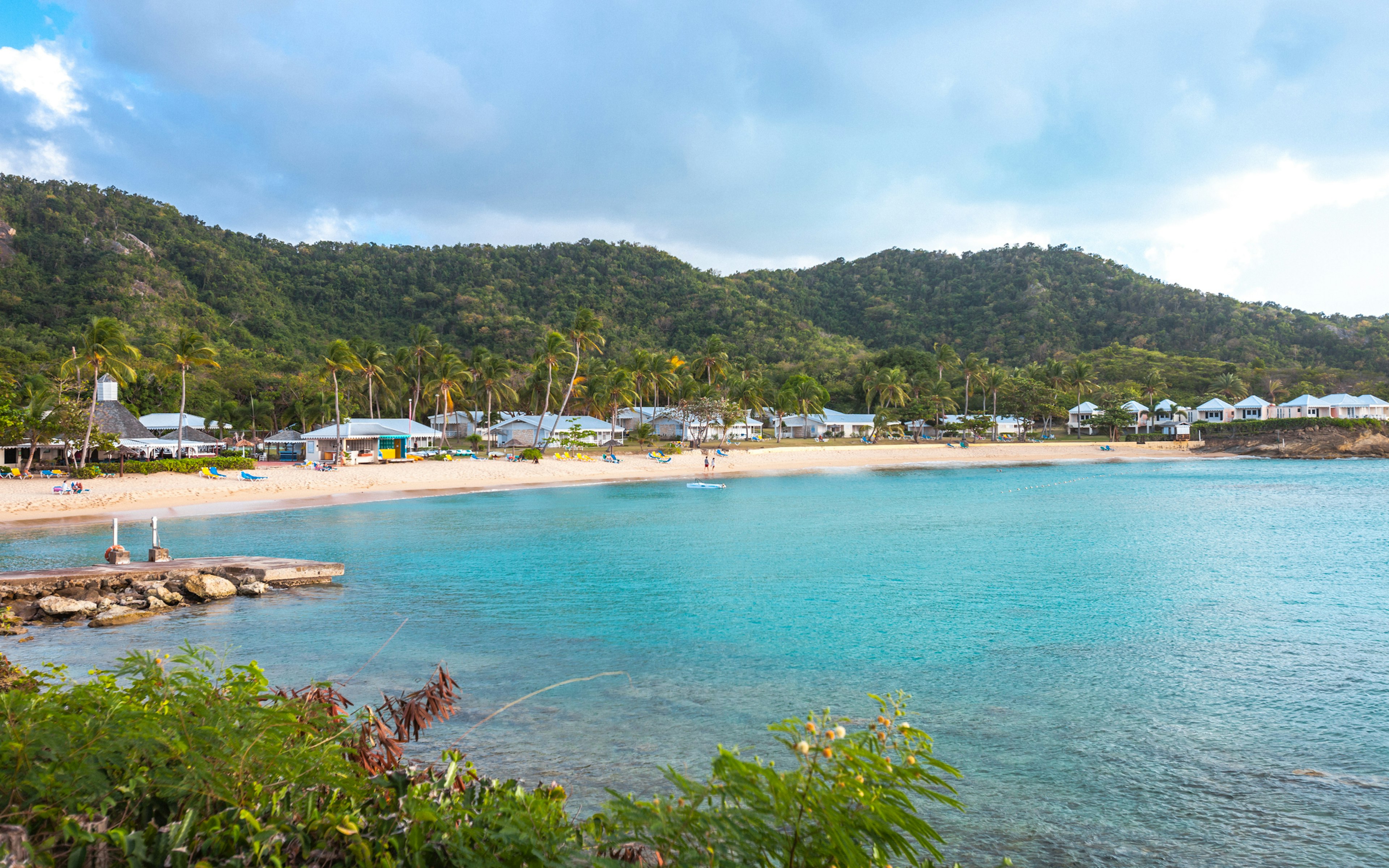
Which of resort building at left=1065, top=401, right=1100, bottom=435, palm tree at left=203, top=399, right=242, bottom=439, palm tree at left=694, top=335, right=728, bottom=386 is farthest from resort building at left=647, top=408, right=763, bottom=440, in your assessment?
palm tree at left=203, top=399, right=242, bottom=439

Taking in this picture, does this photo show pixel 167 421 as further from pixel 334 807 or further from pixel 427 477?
pixel 334 807

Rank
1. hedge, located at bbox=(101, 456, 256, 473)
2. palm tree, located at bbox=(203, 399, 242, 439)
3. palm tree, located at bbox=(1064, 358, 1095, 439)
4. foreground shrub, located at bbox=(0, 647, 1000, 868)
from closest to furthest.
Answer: foreground shrub, located at bbox=(0, 647, 1000, 868) < hedge, located at bbox=(101, 456, 256, 473) < palm tree, located at bbox=(203, 399, 242, 439) < palm tree, located at bbox=(1064, 358, 1095, 439)

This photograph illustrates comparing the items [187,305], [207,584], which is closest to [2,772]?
[207,584]

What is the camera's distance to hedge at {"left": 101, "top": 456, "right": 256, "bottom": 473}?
113 ft

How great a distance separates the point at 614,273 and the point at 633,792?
114m

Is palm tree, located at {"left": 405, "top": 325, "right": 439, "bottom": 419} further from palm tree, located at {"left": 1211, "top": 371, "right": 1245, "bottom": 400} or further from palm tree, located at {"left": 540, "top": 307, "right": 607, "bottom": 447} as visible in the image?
palm tree, located at {"left": 1211, "top": 371, "right": 1245, "bottom": 400}

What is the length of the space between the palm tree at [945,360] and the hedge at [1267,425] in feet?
82.7

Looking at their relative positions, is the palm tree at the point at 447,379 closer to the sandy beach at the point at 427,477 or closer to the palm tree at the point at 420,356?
the palm tree at the point at 420,356

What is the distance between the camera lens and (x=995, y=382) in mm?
83688

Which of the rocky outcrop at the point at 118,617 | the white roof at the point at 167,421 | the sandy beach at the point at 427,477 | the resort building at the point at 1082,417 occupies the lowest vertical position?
the rocky outcrop at the point at 118,617

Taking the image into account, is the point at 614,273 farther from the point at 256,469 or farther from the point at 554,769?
the point at 554,769

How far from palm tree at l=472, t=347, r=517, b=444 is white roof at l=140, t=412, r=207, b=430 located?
20.4 meters

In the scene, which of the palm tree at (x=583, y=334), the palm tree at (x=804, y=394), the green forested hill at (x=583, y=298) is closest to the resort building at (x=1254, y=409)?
the green forested hill at (x=583, y=298)

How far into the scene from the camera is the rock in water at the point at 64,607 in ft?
39.8
